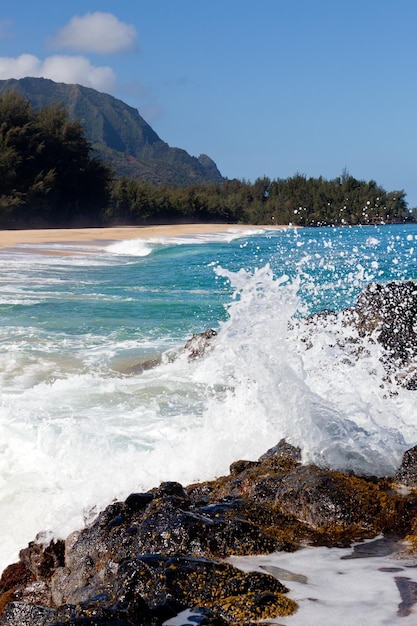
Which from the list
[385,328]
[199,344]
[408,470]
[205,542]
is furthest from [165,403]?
[205,542]

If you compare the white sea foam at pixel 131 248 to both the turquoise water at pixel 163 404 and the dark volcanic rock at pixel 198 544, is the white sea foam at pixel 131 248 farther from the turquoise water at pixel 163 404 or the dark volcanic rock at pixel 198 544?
the dark volcanic rock at pixel 198 544

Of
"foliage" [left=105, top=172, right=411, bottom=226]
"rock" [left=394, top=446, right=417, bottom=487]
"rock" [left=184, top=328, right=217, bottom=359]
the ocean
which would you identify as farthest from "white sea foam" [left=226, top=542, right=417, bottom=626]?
"foliage" [left=105, top=172, right=411, bottom=226]

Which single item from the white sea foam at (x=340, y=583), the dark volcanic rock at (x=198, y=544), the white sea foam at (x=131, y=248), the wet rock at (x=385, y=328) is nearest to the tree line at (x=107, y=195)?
the white sea foam at (x=131, y=248)

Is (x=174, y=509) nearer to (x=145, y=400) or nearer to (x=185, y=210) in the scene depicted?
(x=145, y=400)

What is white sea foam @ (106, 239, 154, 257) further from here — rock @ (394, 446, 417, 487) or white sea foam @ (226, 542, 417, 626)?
white sea foam @ (226, 542, 417, 626)

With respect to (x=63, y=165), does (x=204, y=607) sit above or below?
below

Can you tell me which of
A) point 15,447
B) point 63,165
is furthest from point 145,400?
point 63,165

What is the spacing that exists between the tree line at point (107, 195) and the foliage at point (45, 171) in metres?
0.07

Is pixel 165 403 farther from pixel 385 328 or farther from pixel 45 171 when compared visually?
pixel 45 171

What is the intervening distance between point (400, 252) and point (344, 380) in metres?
27.7

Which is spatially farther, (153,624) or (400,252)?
(400,252)

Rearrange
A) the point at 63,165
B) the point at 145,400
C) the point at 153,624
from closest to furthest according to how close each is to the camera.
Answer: the point at 153,624 < the point at 145,400 < the point at 63,165

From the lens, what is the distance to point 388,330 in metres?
8.77

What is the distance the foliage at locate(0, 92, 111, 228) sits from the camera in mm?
52906
